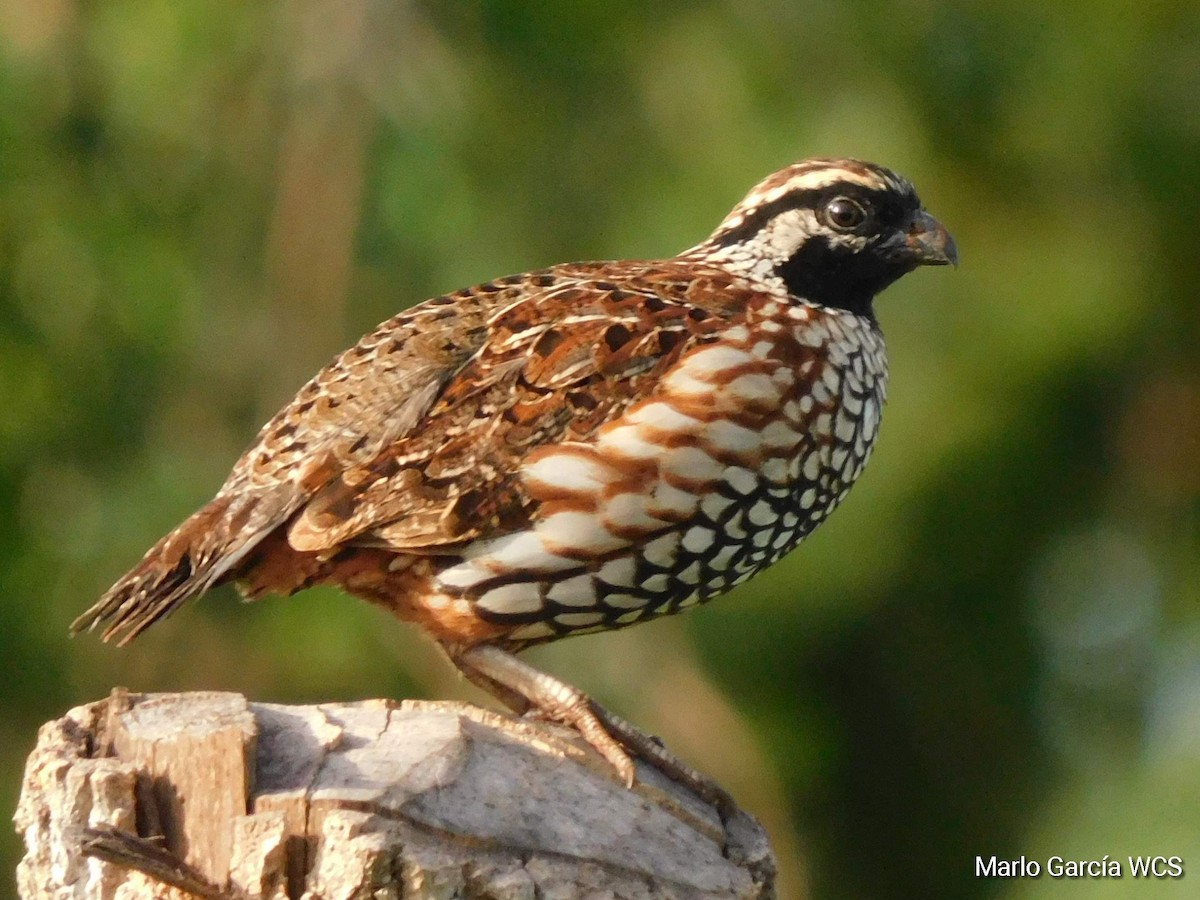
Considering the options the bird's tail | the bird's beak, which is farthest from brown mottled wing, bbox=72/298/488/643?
the bird's beak

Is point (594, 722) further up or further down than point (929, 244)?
further down

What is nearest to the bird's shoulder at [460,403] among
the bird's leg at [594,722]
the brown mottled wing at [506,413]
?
the brown mottled wing at [506,413]

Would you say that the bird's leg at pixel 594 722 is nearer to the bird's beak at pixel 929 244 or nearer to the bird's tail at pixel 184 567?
the bird's tail at pixel 184 567

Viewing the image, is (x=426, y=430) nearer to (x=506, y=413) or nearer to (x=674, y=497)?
(x=506, y=413)

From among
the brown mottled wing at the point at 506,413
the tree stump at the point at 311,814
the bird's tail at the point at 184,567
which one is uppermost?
the brown mottled wing at the point at 506,413

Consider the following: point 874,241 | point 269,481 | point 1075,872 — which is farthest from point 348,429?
point 1075,872

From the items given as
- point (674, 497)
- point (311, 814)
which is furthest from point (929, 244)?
point (311, 814)
